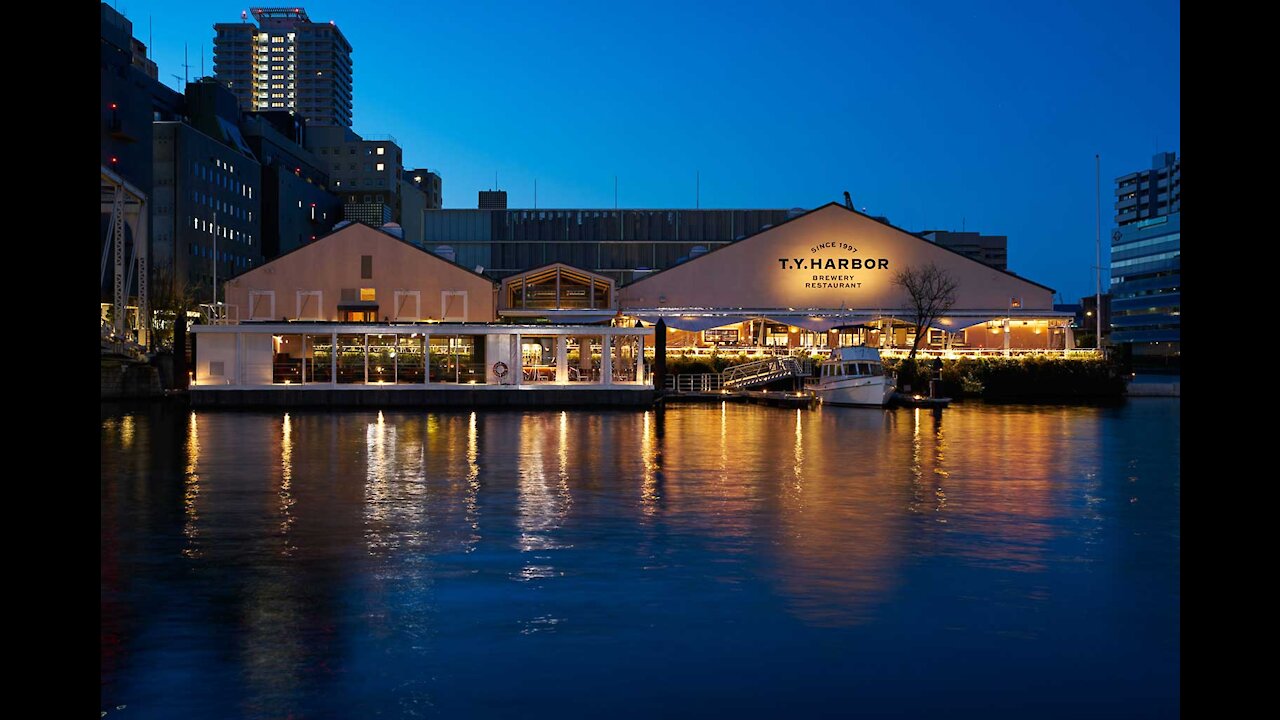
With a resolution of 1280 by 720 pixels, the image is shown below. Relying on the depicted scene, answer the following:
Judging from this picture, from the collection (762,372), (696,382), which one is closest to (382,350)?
(696,382)

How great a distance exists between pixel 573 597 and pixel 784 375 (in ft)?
152

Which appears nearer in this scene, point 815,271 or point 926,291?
point 926,291

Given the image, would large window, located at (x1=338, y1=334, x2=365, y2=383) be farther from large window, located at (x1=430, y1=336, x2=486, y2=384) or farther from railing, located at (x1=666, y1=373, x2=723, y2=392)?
railing, located at (x1=666, y1=373, x2=723, y2=392)

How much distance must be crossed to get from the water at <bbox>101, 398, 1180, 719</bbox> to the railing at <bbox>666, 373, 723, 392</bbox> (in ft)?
106

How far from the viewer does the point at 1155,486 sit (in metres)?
25.0

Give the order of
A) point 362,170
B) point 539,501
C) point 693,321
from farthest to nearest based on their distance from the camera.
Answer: point 362,170 → point 693,321 → point 539,501

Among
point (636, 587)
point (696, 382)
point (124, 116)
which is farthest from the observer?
point (124, 116)

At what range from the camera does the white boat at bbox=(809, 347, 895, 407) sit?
176ft

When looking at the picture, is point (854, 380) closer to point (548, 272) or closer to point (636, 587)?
point (548, 272)

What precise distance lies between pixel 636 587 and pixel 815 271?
57418mm

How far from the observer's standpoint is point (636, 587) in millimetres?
13805

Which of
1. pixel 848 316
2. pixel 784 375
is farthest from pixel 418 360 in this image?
pixel 848 316

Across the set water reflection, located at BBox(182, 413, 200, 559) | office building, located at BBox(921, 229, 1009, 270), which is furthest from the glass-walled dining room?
office building, located at BBox(921, 229, 1009, 270)
